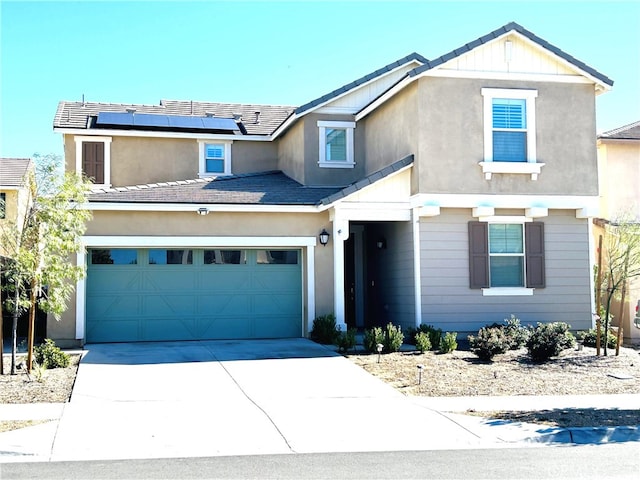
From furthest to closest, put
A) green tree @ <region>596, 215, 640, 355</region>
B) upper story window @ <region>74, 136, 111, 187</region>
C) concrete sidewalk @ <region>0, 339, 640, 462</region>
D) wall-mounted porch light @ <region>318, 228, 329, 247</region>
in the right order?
upper story window @ <region>74, 136, 111, 187</region>
wall-mounted porch light @ <region>318, 228, 329, 247</region>
green tree @ <region>596, 215, 640, 355</region>
concrete sidewalk @ <region>0, 339, 640, 462</region>

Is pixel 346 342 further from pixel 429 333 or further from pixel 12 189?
pixel 12 189

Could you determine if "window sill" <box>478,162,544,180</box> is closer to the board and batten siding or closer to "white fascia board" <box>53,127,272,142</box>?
the board and batten siding

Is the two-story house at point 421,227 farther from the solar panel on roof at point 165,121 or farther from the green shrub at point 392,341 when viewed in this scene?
the solar panel on roof at point 165,121

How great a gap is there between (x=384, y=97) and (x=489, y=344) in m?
7.02

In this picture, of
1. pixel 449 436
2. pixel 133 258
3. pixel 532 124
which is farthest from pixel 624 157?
pixel 449 436

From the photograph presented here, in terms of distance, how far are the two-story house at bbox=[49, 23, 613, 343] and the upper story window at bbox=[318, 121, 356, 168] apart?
2192mm

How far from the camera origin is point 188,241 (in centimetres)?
1762

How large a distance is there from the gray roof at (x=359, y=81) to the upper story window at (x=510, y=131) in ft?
14.1

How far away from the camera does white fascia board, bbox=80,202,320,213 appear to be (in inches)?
670

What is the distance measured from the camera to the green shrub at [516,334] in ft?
53.0

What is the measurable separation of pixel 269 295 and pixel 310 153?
4.43 metres

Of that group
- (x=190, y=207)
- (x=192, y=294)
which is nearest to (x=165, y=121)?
(x=190, y=207)

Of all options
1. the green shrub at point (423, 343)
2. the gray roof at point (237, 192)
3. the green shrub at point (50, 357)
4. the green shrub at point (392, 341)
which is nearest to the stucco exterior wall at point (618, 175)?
the gray roof at point (237, 192)

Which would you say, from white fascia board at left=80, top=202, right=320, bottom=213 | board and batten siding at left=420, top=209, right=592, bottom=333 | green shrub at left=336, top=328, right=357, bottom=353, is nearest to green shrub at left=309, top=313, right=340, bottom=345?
green shrub at left=336, top=328, right=357, bottom=353
